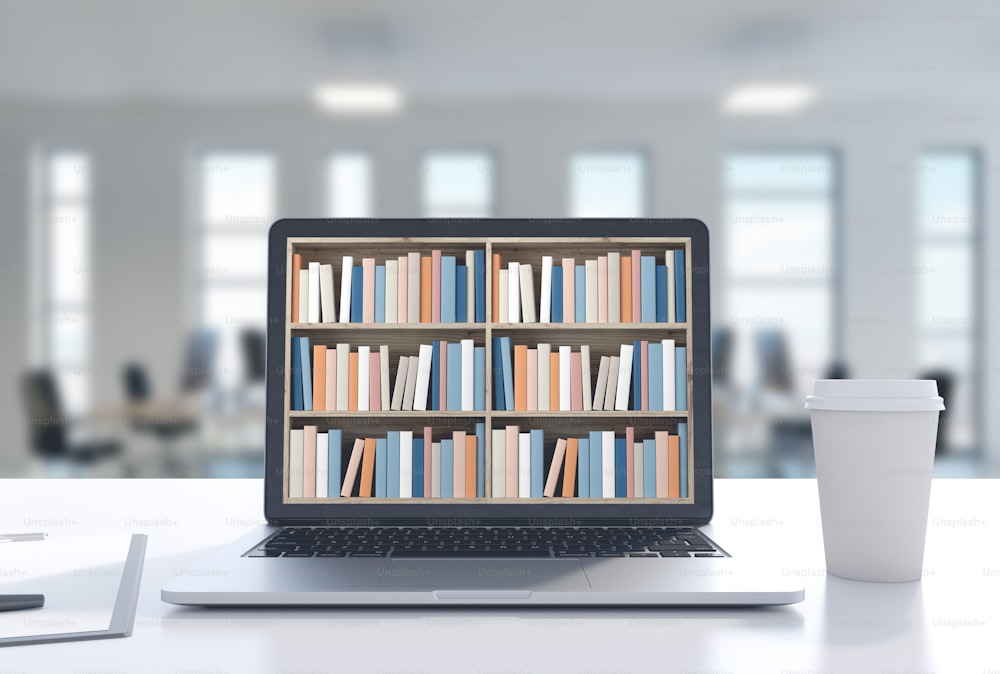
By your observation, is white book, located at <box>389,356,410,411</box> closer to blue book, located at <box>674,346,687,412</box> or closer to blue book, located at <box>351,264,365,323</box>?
blue book, located at <box>351,264,365,323</box>

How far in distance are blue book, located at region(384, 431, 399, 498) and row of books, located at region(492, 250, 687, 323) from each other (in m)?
0.23

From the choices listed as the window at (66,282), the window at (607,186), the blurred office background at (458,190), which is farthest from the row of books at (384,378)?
the window at (66,282)

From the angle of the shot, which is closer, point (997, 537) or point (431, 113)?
point (997, 537)

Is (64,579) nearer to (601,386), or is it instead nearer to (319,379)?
(319,379)

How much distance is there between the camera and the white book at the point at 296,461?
1126 mm

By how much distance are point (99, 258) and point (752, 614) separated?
22.0 feet

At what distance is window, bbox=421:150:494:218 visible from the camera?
6.09 m

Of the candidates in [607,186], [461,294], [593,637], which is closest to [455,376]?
[461,294]

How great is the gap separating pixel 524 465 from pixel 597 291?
280mm

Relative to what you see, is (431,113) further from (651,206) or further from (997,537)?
(997,537)

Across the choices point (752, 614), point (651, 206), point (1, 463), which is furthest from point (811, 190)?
point (1, 463)

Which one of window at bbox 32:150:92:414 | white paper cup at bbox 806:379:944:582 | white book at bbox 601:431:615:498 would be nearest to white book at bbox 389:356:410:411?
white book at bbox 601:431:615:498

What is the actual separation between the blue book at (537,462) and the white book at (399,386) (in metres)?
0.20

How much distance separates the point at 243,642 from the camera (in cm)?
67
